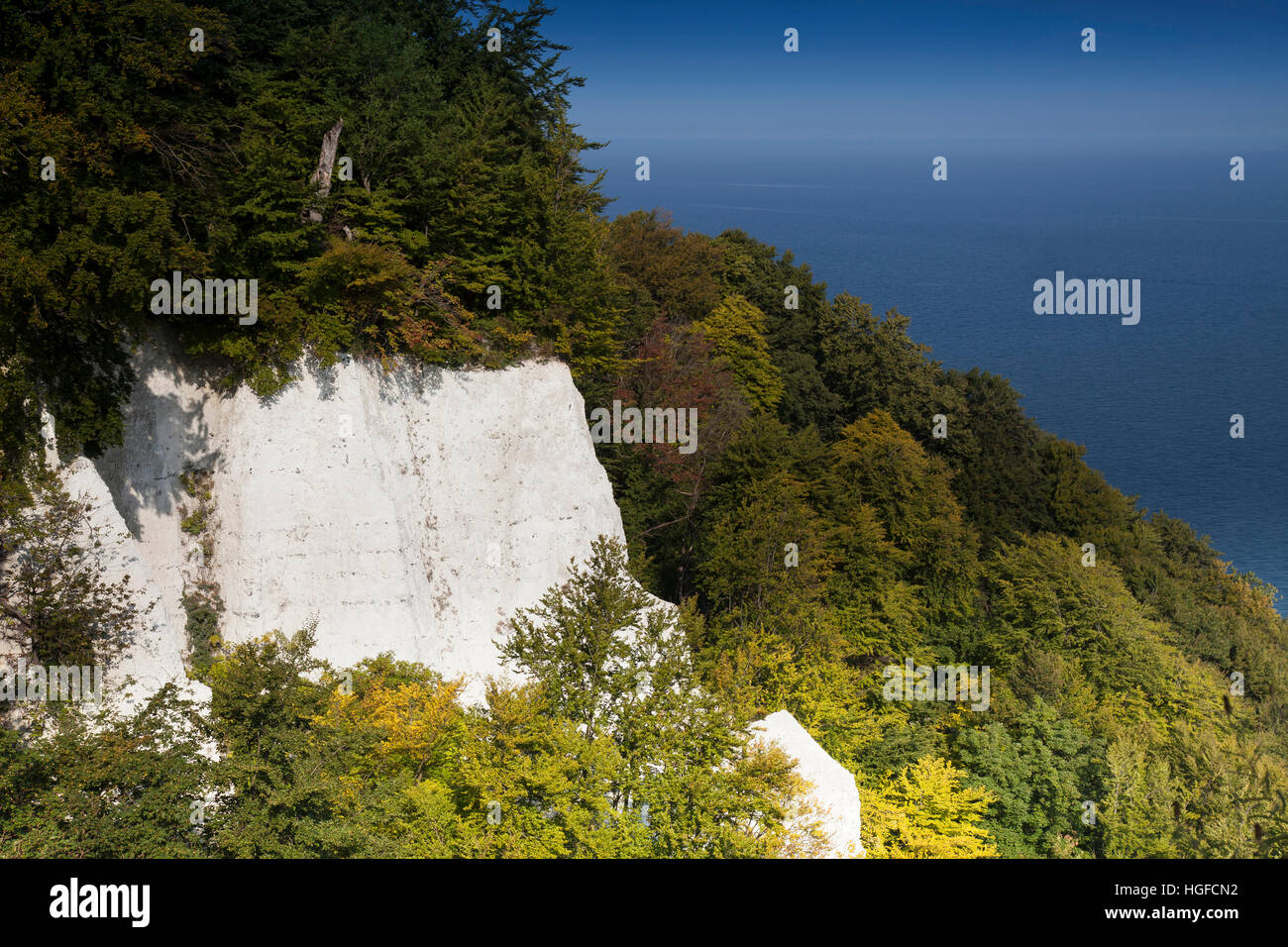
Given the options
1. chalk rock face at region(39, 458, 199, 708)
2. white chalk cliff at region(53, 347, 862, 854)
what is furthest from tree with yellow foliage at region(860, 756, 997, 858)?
chalk rock face at region(39, 458, 199, 708)

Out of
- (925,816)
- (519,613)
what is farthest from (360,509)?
(925,816)

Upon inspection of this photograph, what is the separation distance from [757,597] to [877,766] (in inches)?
277

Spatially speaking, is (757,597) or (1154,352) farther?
(1154,352)

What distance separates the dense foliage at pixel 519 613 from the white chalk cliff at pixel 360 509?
2.95ft

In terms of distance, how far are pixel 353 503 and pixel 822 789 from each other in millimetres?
14966

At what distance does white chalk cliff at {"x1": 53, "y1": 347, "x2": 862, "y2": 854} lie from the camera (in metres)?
25.0

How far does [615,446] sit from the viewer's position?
140 ft

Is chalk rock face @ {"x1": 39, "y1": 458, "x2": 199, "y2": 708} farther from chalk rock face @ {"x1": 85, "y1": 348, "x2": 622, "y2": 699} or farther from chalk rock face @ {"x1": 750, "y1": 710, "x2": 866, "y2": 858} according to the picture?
chalk rock face @ {"x1": 750, "y1": 710, "x2": 866, "y2": 858}

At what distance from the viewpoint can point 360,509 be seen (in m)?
27.9

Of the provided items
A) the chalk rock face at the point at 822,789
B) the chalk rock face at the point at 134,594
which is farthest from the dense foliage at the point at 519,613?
the chalk rock face at the point at 822,789

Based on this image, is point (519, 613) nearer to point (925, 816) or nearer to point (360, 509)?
point (360, 509)

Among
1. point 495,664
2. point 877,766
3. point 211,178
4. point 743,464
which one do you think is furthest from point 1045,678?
point 211,178

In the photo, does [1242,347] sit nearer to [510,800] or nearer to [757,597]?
[757,597]

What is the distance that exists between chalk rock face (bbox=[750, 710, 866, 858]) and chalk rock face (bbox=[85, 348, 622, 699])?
929 cm
